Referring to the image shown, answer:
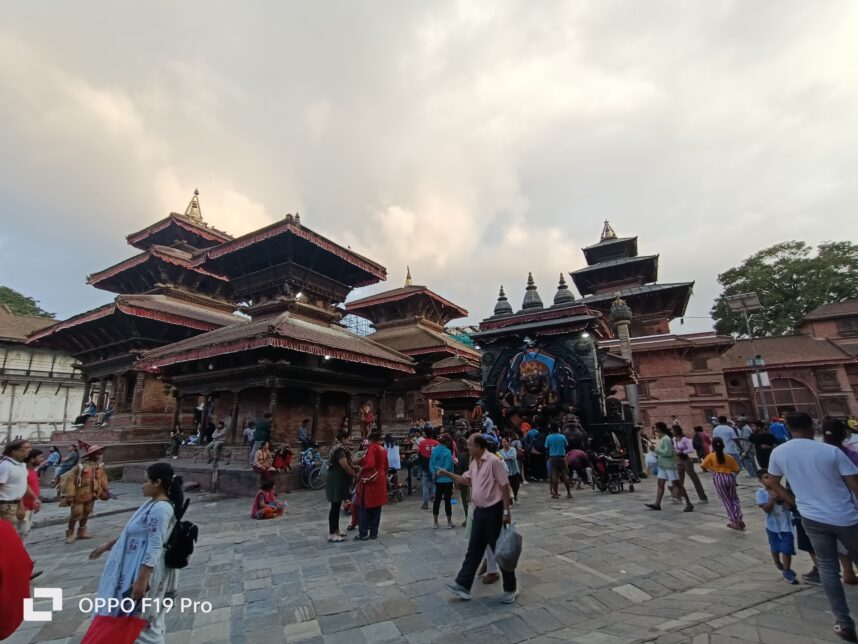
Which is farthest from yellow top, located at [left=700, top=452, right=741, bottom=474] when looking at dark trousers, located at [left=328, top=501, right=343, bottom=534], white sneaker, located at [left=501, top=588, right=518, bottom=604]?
dark trousers, located at [left=328, top=501, right=343, bottom=534]

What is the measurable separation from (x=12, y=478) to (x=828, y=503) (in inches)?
356

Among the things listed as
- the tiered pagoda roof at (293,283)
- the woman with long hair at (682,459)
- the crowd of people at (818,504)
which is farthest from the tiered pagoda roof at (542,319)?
the crowd of people at (818,504)

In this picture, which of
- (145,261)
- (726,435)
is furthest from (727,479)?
(145,261)

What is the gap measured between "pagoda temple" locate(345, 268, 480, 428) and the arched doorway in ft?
76.4

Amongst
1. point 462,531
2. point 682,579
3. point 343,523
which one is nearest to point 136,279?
point 343,523

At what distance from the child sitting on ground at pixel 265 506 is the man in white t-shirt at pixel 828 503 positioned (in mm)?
8018

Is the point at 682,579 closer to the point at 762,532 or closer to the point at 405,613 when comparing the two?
the point at 762,532

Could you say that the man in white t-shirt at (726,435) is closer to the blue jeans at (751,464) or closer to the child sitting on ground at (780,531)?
the blue jeans at (751,464)

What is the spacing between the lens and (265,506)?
7.74m

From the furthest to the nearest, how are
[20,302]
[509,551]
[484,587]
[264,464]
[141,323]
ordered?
1. [20,302]
2. [141,323]
3. [264,464]
4. [484,587]
5. [509,551]

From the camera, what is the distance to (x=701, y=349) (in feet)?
78.3

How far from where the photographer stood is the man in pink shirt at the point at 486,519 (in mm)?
3840

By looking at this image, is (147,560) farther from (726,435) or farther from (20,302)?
(20,302)

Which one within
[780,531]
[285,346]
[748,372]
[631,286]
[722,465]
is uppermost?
[631,286]
